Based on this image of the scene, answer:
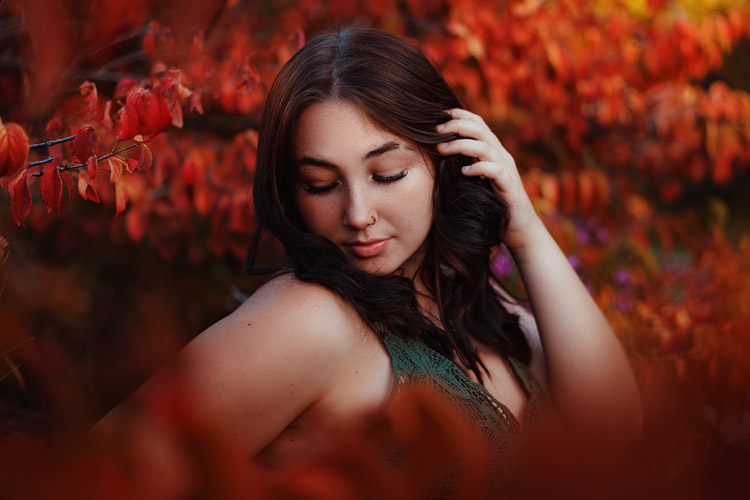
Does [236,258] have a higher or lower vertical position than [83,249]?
lower

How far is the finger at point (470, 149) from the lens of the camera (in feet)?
5.41

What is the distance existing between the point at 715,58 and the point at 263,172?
3202 mm

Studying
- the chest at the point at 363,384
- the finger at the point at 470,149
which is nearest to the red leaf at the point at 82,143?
the chest at the point at 363,384

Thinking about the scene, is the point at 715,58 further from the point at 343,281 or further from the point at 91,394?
the point at 91,394

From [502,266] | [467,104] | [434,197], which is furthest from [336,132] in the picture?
[502,266]

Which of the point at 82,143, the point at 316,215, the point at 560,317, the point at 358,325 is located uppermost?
the point at 82,143

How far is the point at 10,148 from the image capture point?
87 centimetres

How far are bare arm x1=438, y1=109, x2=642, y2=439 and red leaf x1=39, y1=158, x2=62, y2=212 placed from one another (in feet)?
3.05

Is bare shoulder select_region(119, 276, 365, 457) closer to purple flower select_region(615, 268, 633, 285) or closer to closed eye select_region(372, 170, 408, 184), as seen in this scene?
closed eye select_region(372, 170, 408, 184)

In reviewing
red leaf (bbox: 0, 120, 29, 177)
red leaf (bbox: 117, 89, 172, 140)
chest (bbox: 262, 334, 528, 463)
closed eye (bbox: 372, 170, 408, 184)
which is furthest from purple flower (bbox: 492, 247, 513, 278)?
red leaf (bbox: 0, 120, 29, 177)

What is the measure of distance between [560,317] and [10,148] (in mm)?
1330

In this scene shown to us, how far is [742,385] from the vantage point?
0.50 meters

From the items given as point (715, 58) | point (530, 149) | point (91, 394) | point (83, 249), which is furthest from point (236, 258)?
point (91, 394)

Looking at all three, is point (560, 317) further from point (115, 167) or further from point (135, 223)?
point (135, 223)
